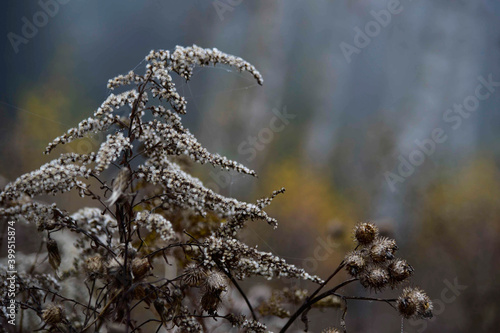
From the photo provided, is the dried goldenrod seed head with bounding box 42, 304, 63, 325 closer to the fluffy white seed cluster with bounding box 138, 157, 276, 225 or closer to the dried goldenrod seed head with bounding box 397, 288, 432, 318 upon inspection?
the fluffy white seed cluster with bounding box 138, 157, 276, 225

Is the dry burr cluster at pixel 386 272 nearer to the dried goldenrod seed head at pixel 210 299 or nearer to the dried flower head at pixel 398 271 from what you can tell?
the dried flower head at pixel 398 271

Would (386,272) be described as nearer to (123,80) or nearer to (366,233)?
(366,233)

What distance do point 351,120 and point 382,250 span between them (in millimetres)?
890

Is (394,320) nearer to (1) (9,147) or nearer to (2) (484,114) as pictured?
(2) (484,114)

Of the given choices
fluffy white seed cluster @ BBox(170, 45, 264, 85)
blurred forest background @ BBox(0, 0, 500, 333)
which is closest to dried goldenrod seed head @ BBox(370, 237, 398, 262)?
fluffy white seed cluster @ BBox(170, 45, 264, 85)

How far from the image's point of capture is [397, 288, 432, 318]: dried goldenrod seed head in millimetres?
545

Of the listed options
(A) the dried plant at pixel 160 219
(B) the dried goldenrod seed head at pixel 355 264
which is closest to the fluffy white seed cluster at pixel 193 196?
(A) the dried plant at pixel 160 219

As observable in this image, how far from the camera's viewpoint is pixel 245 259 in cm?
56

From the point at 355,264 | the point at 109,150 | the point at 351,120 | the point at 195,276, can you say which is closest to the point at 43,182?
the point at 109,150

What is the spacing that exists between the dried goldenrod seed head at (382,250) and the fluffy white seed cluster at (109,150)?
0.31 m

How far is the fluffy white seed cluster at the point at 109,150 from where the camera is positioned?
465 millimetres

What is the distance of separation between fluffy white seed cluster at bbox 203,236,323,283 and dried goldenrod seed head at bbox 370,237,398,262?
75mm

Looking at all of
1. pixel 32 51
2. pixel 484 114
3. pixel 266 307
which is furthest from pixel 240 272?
pixel 484 114

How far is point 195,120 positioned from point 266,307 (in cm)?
55
